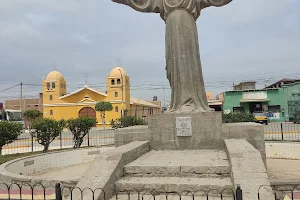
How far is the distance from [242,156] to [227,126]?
2.42 meters

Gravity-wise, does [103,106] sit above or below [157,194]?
above

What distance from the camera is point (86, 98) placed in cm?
4641

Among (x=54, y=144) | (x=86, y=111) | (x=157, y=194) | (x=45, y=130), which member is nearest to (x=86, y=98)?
(x=86, y=111)

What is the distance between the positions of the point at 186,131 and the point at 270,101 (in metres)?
33.2

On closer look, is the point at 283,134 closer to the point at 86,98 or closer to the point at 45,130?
the point at 45,130

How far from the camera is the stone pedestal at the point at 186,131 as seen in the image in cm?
749

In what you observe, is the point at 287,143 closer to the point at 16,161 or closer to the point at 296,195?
the point at 296,195

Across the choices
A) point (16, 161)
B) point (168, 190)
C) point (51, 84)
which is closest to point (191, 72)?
point (168, 190)

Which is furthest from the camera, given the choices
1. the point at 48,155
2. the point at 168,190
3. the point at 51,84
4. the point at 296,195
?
the point at 51,84

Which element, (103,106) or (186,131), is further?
(103,106)

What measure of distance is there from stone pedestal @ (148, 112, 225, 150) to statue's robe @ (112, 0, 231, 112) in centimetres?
30

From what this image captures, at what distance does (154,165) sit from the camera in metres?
5.50

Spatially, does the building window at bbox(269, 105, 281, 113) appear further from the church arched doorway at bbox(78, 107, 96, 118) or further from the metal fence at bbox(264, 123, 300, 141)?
the church arched doorway at bbox(78, 107, 96, 118)

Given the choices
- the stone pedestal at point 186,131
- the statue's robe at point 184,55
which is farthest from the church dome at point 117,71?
the stone pedestal at point 186,131
